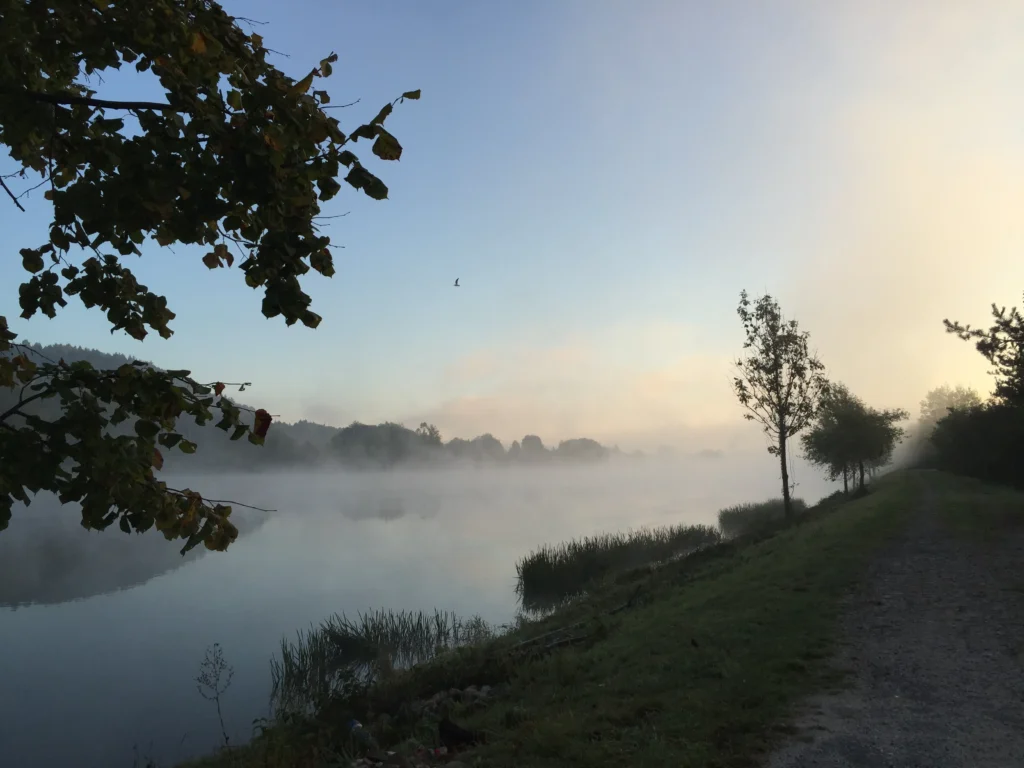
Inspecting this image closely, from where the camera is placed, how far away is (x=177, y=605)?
26094 mm

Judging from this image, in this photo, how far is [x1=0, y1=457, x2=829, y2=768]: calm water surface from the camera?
13859mm

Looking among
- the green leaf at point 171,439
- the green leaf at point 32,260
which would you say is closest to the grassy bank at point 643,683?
the green leaf at point 171,439

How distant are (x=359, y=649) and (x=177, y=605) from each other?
12683 mm

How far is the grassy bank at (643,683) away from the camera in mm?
6668

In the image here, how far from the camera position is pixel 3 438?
3643 millimetres

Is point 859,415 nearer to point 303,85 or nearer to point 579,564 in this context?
point 579,564

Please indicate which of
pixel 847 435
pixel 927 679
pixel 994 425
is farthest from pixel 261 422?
pixel 847 435

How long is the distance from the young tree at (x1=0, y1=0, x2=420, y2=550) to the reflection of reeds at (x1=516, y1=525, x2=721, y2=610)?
22011 millimetres

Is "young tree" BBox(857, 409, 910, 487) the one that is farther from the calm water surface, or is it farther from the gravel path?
the gravel path

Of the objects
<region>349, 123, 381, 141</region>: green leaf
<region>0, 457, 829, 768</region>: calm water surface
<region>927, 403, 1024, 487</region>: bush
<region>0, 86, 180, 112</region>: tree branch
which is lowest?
<region>0, 457, 829, 768</region>: calm water surface

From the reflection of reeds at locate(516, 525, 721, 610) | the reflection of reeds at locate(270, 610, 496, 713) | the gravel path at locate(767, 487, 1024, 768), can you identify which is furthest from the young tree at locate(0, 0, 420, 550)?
the reflection of reeds at locate(516, 525, 721, 610)

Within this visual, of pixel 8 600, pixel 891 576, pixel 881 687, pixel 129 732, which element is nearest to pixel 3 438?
pixel 881 687

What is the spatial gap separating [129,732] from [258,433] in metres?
13.8

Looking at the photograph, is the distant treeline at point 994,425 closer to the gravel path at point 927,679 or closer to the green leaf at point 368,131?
the gravel path at point 927,679
